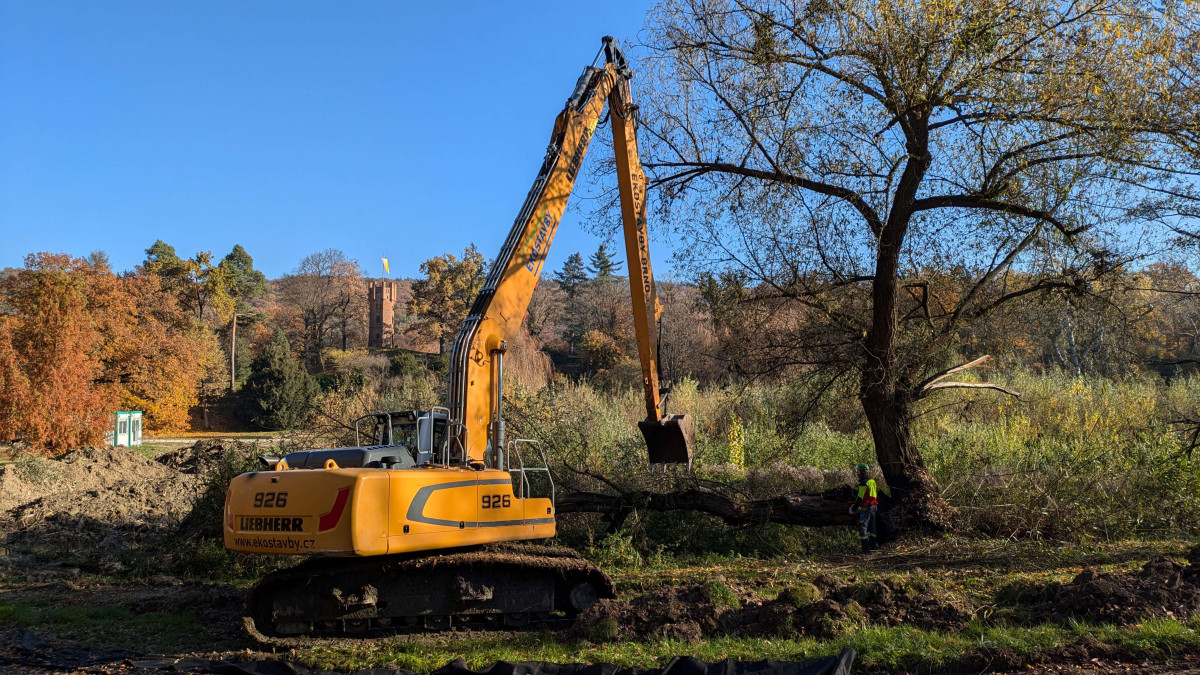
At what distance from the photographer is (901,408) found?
11.3 meters

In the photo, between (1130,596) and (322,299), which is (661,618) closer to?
(1130,596)

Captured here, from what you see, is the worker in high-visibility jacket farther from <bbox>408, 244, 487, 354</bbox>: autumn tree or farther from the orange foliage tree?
<bbox>408, 244, 487, 354</bbox>: autumn tree

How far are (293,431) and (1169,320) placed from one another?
49.5 feet

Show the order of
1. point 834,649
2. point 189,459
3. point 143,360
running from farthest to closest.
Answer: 1. point 143,360
2. point 189,459
3. point 834,649

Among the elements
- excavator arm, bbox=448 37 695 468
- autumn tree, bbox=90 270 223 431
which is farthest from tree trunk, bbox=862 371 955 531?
autumn tree, bbox=90 270 223 431

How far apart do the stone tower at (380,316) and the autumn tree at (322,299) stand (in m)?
2.01

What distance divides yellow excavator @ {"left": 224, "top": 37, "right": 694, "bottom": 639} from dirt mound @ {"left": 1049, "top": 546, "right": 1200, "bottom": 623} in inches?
161

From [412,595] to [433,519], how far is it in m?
1.01

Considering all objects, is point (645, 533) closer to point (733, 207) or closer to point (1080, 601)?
point (733, 207)

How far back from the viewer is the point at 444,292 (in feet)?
168

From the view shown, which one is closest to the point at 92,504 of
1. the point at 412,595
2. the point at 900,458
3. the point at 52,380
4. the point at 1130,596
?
the point at 52,380

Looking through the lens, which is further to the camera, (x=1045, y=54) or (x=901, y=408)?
(x=901, y=408)

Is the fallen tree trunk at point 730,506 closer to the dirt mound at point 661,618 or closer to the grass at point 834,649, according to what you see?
the dirt mound at point 661,618

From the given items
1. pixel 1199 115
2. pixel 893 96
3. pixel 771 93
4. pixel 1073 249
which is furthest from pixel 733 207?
pixel 1199 115
